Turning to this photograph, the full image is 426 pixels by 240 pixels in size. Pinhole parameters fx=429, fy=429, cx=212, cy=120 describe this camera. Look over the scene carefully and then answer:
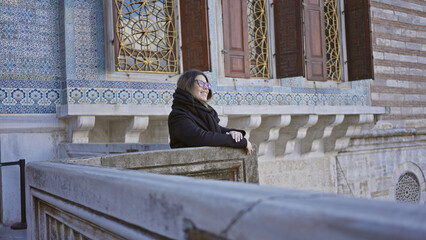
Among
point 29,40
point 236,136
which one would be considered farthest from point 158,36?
point 236,136

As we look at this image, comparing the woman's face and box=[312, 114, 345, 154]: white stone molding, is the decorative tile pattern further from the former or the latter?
box=[312, 114, 345, 154]: white stone molding

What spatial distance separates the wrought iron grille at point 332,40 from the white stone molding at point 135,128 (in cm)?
410

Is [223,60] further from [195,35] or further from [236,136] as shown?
[236,136]

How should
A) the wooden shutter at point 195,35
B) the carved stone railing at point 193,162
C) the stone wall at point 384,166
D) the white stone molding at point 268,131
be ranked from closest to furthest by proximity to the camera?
the carved stone railing at point 193,162 → the wooden shutter at point 195,35 → the white stone molding at point 268,131 → the stone wall at point 384,166

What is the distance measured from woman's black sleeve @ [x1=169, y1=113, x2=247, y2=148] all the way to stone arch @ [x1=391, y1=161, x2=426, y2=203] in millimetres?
7666

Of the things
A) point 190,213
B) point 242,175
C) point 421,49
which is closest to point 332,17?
point 421,49

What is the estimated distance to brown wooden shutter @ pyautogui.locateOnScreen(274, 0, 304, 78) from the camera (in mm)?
6961

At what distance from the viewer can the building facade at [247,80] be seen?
17.3ft

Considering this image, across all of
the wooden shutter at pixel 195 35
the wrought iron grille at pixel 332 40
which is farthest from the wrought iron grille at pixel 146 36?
the wrought iron grille at pixel 332 40

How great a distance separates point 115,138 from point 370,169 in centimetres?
577

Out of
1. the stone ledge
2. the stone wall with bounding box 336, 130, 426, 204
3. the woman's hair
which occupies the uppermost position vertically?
Answer: the woman's hair

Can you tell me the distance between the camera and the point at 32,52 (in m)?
5.29

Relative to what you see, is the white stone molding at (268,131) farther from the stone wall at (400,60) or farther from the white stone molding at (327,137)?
the stone wall at (400,60)

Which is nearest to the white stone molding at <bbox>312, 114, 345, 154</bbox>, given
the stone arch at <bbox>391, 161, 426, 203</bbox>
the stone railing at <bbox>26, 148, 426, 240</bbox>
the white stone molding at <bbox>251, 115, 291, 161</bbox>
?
the white stone molding at <bbox>251, 115, 291, 161</bbox>
